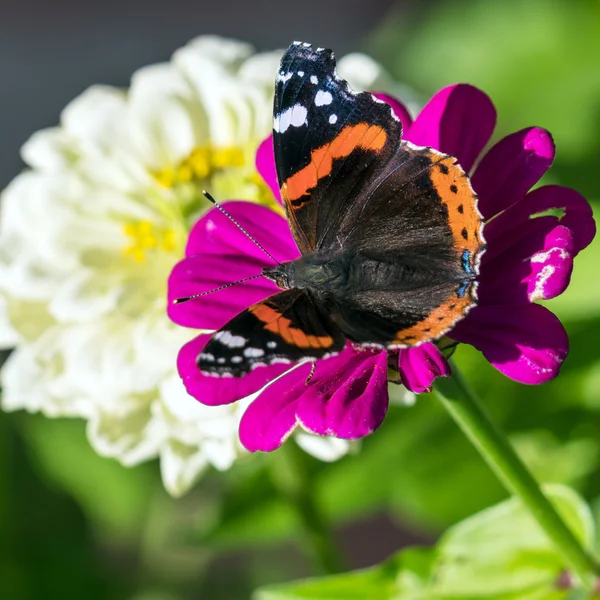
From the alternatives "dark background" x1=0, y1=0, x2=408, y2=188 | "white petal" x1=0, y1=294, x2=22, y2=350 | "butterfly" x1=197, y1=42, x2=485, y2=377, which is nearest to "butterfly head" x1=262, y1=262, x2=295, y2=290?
"butterfly" x1=197, y1=42, x2=485, y2=377

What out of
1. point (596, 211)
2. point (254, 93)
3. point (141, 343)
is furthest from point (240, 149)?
point (596, 211)

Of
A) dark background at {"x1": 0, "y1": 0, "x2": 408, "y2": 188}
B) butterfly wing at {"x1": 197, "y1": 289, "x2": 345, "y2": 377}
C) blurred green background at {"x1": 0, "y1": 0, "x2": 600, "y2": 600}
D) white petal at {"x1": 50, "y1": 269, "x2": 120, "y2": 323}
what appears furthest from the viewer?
dark background at {"x1": 0, "y1": 0, "x2": 408, "y2": 188}

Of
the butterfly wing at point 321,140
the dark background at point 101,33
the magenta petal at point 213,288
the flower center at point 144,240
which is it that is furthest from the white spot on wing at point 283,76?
the dark background at point 101,33

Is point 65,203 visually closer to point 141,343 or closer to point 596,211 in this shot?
point 141,343

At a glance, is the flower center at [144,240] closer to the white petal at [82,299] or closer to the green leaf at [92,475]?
the white petal at [82,299]

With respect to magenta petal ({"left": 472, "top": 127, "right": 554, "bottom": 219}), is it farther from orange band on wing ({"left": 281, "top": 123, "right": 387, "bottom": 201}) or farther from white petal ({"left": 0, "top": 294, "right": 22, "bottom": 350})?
white petal ({"left": 0, "top": 294, "right": 22, "bottom": 350})

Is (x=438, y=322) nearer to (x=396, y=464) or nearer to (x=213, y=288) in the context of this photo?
(x=213, y=288)
